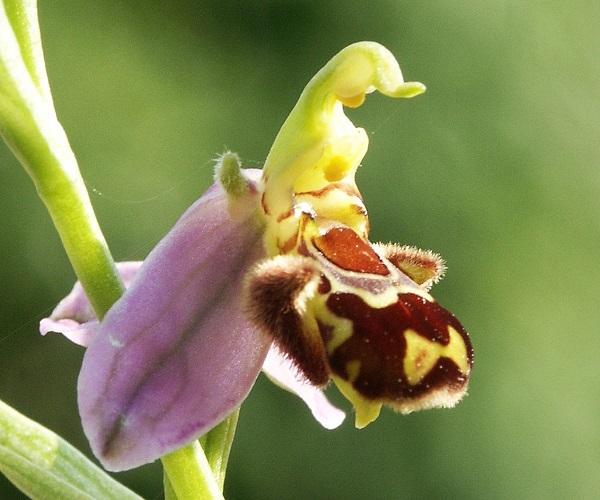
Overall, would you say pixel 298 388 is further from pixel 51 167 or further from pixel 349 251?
pixel 51 167

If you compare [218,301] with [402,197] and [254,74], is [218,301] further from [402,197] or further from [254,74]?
[254,74]

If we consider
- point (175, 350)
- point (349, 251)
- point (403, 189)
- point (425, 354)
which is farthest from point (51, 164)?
point (403, 189)

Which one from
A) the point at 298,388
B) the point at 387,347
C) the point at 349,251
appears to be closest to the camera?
the point at 387,347

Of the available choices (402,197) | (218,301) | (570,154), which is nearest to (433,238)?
(402,197)

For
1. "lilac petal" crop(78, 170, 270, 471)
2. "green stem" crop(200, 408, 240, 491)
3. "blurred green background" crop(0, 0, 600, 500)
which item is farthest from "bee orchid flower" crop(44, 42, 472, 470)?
"blurred green background" crop(0, 0, 600, 500)

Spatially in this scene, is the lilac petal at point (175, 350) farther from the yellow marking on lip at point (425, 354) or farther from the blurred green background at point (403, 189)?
the blurred green background at point (403, 189)

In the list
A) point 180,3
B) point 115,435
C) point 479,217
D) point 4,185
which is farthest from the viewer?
point 180,3

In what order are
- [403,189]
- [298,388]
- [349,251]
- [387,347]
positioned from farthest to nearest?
[403,189]
[298,388]
[349,251]
[387,347]

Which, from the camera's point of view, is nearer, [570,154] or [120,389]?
[120,389]
